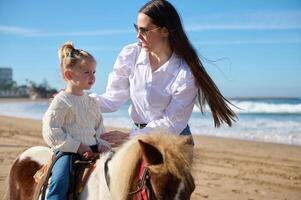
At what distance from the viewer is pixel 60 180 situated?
2.65 meters

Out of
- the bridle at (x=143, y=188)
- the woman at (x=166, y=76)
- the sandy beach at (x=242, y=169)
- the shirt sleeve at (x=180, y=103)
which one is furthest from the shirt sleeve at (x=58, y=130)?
the sandy beach at (x=242, y=169)

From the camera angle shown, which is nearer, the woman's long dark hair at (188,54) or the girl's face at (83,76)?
the girl's face at (83,76)

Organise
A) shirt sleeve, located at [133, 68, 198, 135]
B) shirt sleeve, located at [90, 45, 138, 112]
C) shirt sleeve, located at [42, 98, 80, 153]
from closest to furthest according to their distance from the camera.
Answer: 1. shirt sleeve, located at [42, 98, 80, 153]
2. shirt sleeve, located at [133, 68, 198, 135]
3. shirt sleeve, located at [90, 45, 138, 112]

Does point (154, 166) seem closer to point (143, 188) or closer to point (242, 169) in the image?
point (143, 188)

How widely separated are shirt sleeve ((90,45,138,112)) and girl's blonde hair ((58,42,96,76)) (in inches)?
19.4

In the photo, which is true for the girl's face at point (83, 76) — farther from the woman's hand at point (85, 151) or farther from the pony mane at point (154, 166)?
the pony mane at point (154, 166)

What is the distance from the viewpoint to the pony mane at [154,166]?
2.02 metres

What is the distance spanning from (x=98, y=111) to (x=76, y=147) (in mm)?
384

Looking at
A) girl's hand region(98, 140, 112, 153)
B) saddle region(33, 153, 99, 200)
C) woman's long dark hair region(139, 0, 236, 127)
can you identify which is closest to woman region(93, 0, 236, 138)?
woman's long dark hair region(139, 0, 236, 127)

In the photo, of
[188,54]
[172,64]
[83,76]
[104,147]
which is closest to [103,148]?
[104,147]

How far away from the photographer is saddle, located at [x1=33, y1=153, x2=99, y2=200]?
2617 millimetres

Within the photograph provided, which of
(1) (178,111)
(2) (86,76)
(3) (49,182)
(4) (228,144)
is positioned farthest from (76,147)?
(4) (228,144)

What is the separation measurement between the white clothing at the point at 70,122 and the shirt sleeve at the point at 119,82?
40 centimetres

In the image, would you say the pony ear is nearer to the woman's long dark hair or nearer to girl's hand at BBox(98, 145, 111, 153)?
girl's hand at BBox(98, 145, 111, 153)
